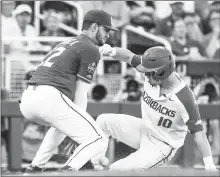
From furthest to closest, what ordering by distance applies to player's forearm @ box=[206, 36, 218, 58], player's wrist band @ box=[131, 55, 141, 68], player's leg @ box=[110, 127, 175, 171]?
1. player's forearm @ box=[206, 36, 218, 58]
2. player's wrist band @ box=[131, 55, 141, 68]
3. player's leg @ box=[110, 127, 175, 171]

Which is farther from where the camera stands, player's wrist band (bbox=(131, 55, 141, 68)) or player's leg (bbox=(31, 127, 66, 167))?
player's wrist band (bbox=(131, 55, 141, 68))

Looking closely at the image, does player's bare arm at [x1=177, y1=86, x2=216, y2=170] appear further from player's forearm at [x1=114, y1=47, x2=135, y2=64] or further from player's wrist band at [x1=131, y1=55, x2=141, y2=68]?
player's forearm at [x1=114, y1=47, x2=135, y2=64]

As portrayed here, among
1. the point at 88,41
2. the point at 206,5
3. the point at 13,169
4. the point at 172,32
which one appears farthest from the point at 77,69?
the point at 206,5

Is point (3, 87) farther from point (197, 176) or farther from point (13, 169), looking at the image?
point (197, 176)

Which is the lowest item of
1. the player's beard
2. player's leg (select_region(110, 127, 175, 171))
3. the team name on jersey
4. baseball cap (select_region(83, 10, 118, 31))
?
player's leg (select_region(110, 127, 175, 171))

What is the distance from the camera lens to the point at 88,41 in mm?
7789

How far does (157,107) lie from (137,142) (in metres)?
0.53

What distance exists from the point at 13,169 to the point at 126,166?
3293mm

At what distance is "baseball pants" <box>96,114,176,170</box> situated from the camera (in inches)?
322

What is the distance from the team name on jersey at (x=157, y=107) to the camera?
807cm

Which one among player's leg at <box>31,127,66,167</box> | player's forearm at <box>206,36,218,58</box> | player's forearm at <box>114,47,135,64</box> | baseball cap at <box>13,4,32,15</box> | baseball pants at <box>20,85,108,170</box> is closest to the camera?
baseball pants at <box>20,85,108,170</box>

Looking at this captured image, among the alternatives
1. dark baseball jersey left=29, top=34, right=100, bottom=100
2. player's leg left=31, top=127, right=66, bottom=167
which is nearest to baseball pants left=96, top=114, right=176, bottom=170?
player's leg left=31, top=127, right=66, bottom=167

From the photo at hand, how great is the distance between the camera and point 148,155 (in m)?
8.21

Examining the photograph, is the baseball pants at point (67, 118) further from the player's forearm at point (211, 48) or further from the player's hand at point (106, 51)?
the player's forearm at point (211, 48)
